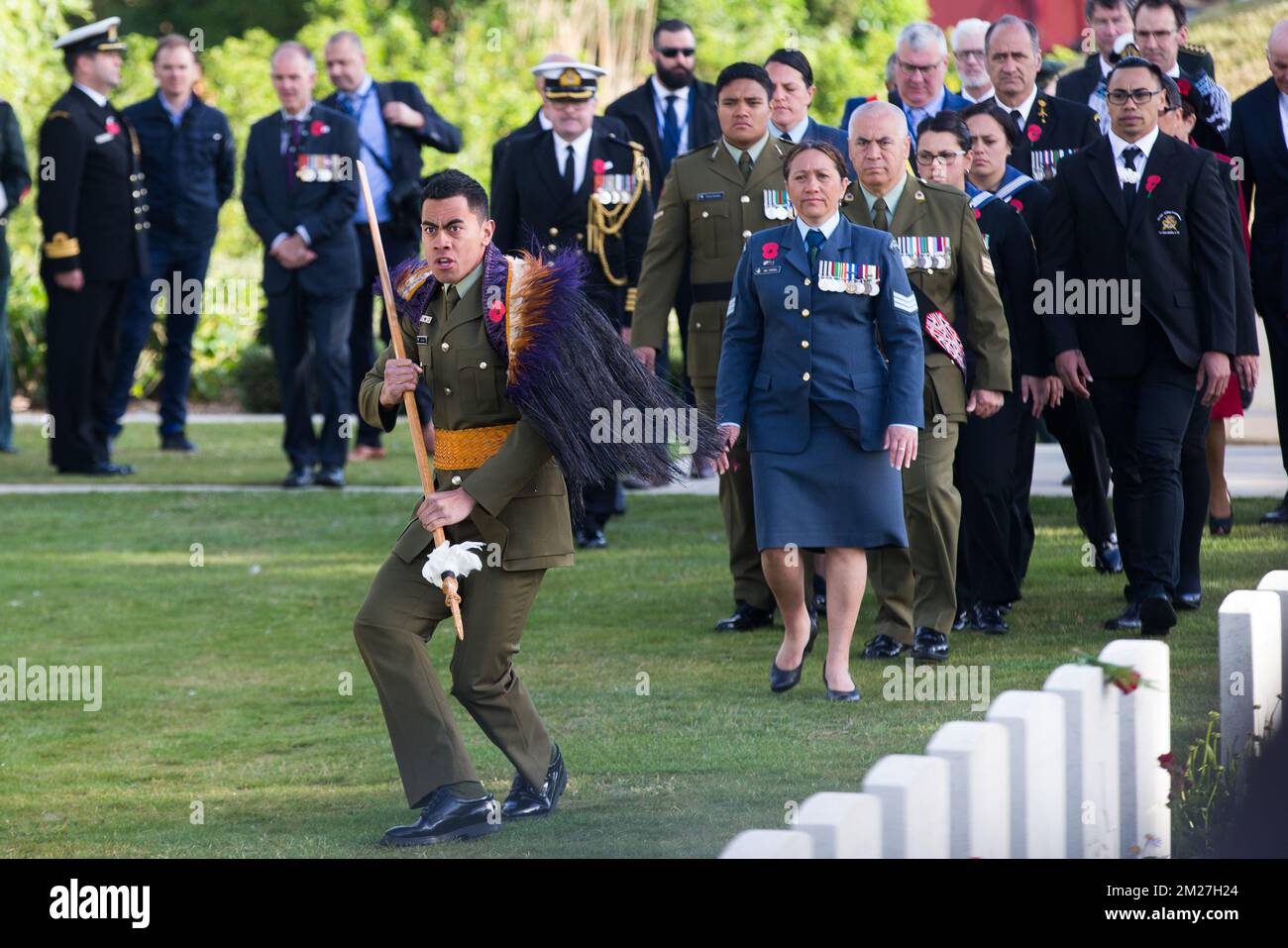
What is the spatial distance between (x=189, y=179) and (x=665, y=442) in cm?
986

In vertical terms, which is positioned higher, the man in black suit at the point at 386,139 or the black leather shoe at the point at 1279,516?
the man in black suit at the point at 386,139

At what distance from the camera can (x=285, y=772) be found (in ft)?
24.4

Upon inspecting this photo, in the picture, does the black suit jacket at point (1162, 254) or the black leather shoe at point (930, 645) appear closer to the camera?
the black leather shoe at point (930, 645)

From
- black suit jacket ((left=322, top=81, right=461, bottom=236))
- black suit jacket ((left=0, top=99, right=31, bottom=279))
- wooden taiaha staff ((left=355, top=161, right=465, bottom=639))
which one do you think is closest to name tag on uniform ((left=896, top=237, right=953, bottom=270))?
wooden taiaha staff ((left=355, top=161, right=465, bottom=639))

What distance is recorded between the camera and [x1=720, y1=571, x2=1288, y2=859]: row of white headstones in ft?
13.5

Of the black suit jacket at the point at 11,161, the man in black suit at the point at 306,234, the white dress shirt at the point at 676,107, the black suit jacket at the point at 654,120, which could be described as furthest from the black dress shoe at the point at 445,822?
the black suit jacket at the point at 11,161

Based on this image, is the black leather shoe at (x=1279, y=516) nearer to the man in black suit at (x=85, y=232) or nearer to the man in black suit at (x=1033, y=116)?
the man in black suit at (x=1033, y=116)

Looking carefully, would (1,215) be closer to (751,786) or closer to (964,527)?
(964,527)

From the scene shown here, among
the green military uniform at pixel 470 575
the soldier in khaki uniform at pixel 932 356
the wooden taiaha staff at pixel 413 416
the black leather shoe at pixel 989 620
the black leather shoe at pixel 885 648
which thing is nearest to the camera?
the wooden taiaha staff at pixel 413 416

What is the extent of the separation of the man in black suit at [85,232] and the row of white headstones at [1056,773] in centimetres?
1004

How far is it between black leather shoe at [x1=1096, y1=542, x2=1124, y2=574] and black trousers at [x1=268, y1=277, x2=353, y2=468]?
5.24m

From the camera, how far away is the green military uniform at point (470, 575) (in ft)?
20.7

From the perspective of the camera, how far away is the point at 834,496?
7.90m
